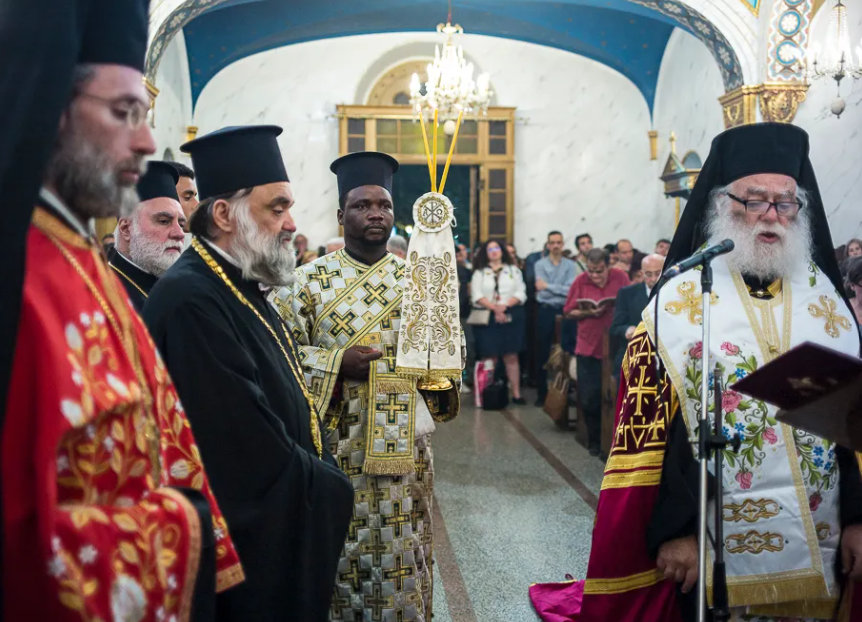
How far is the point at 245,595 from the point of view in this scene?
1.82 m

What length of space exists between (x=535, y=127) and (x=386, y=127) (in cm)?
259

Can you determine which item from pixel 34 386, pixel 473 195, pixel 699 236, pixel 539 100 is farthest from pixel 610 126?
pixel 34 386

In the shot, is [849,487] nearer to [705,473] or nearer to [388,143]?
[705,473]

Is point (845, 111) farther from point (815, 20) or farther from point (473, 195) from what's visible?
point (473, 195)

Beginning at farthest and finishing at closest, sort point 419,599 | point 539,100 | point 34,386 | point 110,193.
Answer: point 539,100, point 419,599, point 110,193, point 34,386

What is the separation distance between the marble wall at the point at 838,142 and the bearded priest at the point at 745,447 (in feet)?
21.7

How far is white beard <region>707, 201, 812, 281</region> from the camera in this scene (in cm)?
244

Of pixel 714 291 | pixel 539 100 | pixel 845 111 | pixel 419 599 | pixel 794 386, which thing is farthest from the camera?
pixel 539 100

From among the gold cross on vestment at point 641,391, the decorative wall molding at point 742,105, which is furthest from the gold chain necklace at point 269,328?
the decorative wall molding at point 742,105

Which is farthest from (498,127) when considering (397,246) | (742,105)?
(397,246)

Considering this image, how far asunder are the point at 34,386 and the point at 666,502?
177 centimetres

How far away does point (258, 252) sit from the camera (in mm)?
2184

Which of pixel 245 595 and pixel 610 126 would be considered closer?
pixel 245 595

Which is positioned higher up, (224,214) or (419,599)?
(224,214)
